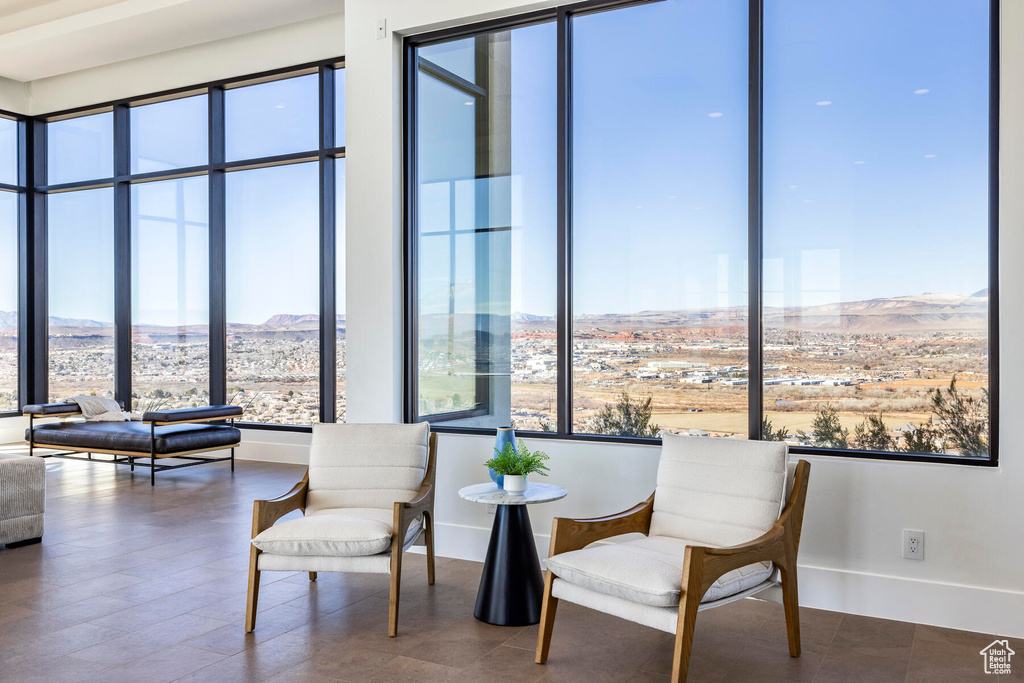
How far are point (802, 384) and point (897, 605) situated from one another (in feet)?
3.62

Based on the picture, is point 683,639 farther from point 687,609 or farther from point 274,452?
point 274,452

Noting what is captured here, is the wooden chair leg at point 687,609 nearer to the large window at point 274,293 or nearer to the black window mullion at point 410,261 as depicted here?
the black window mullion at point 410,261

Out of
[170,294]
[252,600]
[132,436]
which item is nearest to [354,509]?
[252,600]

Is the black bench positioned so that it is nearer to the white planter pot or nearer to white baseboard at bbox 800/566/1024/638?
the white planter pot

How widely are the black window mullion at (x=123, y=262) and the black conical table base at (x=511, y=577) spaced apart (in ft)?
22.9

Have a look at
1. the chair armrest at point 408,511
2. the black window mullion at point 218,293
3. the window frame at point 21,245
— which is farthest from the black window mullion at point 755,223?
the window frame at point 21,245

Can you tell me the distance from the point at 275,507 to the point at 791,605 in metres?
2.27

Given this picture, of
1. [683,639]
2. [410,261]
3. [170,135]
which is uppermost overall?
[170,135]

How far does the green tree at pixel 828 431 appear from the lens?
151 inches

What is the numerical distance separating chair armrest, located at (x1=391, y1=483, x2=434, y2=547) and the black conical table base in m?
0.37

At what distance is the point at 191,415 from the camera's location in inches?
282

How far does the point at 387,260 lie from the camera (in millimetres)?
4820

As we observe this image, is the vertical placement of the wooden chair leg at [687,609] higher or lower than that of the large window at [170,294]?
lower

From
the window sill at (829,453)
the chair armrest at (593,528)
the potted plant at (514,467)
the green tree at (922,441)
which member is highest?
the green tree at (922,441)
